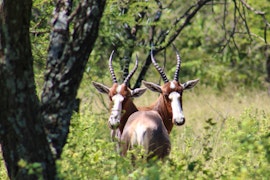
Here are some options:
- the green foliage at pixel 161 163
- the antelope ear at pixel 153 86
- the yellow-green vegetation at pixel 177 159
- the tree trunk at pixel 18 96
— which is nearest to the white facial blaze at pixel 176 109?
the antelope ear at pixel 153 86

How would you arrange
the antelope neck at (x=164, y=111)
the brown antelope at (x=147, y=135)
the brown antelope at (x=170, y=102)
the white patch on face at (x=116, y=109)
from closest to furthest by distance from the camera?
the brown antelope at (x=147, y=135), the white patch on face at (x=116, y=109), the brown antelope at (x=170, y=102), the antelope neck at (x=164, y=111)

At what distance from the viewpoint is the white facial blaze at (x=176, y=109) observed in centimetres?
1068

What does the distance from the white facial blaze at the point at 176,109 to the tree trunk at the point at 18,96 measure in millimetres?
4858

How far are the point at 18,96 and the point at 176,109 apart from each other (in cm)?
521

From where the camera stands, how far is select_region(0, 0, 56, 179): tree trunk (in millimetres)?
5801

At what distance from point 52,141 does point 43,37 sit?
4090mm

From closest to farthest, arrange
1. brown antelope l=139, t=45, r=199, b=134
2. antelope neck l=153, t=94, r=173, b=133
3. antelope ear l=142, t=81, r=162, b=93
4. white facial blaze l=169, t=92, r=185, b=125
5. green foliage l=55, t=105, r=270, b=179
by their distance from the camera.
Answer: green foliage l=55, t=105, r=270, b=179 < white facial blaze l=169, t=92, r=185, b=125 < brown antelope l=139, t=45, r=199, b=134 < antelope neck l=153, t=94, r=173, b=133 < antelope ear l=142, t=81, r=162, b=93

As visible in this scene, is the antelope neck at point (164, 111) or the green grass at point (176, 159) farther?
the antelope neck at point (164, 111)

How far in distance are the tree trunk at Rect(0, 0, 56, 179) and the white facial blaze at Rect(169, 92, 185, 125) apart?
4.86 metres

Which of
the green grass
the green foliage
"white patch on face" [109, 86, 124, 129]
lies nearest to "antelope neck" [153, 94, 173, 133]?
the green grass

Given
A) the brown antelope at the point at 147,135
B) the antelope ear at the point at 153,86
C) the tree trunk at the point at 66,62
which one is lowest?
the brown antelope at the point at 147,135

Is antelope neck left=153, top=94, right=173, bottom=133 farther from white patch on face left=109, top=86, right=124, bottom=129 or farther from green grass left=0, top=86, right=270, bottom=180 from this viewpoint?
white patch on face left=109, top=86, right=124, bottom=129

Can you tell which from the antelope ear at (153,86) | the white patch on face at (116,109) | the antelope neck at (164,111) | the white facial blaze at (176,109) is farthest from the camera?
the antelope ear at (153,86)

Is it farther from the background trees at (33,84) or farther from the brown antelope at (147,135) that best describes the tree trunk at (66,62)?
the brown antelope at (147,135)
